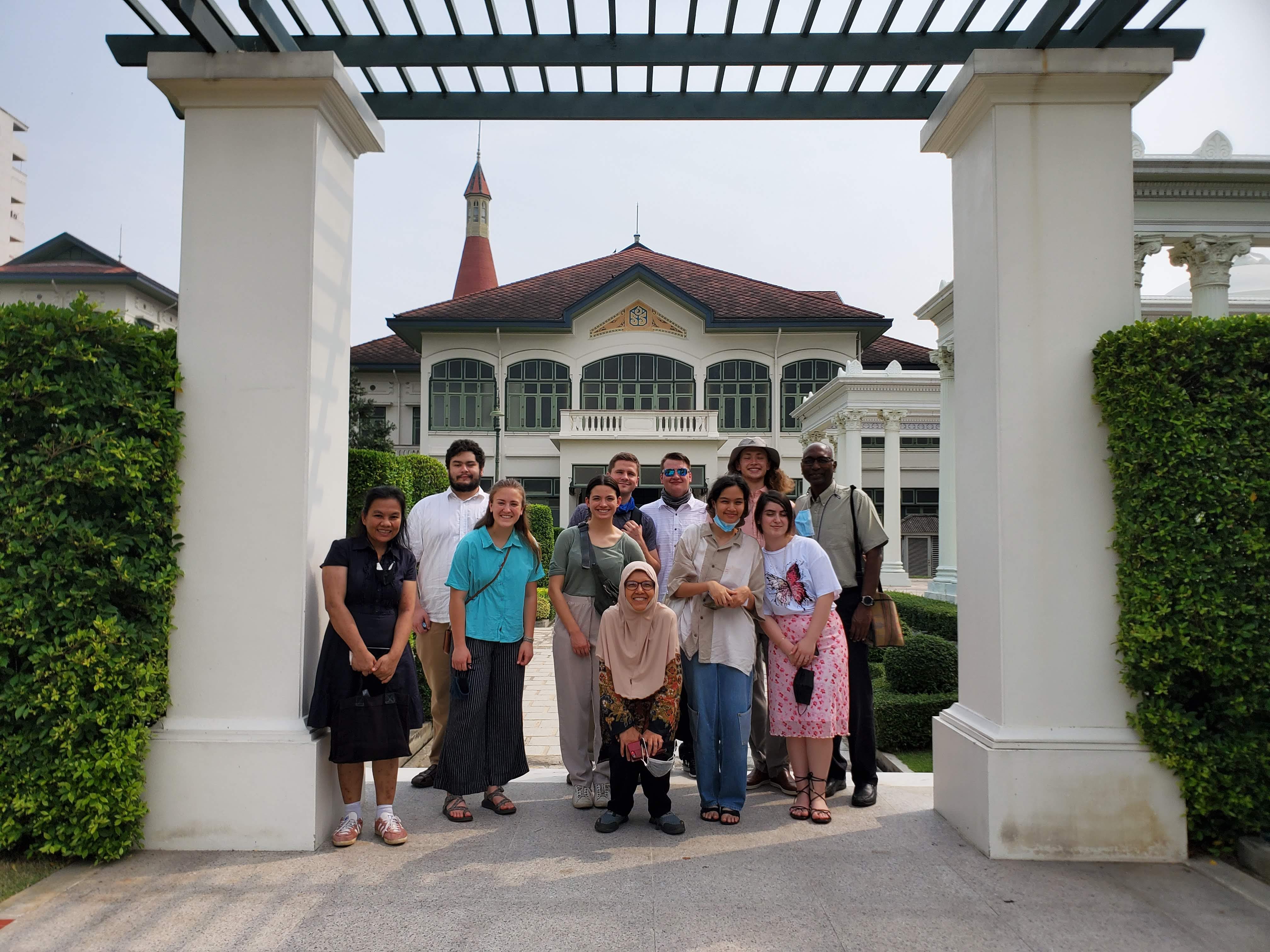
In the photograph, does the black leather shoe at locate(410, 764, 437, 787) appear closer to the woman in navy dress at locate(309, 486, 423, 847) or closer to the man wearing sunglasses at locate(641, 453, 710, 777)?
the woman in navy dress at locate(309, 486, 423, 847)

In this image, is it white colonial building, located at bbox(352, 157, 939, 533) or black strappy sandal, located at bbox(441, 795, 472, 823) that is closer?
black strappy sandal, located at bbox(441, 795, 472, 823)

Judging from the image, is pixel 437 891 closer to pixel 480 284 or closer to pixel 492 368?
pixel 492 368

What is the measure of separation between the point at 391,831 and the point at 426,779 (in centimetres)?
101

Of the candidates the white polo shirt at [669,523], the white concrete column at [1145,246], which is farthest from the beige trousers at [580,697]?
the white concrete column at [1145,246]

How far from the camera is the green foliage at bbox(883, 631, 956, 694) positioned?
769cm

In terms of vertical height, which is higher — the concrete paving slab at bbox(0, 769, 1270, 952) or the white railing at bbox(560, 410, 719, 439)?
the white railing at bbox(560, 410, 719, 439)

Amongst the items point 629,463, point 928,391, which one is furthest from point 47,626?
point 928,391

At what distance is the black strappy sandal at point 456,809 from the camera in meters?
4.29

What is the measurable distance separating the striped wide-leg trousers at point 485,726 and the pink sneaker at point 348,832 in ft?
1.47

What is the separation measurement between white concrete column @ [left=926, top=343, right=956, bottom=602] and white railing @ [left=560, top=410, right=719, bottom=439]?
14135 mm

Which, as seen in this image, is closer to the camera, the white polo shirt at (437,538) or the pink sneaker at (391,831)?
the pink sneaker at (391,831)

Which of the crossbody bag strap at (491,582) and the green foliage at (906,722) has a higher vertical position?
the crossbody bag strap at (491,582)

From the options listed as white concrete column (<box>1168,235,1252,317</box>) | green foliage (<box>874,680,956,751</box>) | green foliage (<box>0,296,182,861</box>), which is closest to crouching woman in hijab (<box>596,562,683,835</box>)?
green foliage (<box>0,296,182,861</box>)

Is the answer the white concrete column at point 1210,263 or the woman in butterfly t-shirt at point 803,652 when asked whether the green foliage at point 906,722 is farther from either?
the white concrete column at point 1210,263
